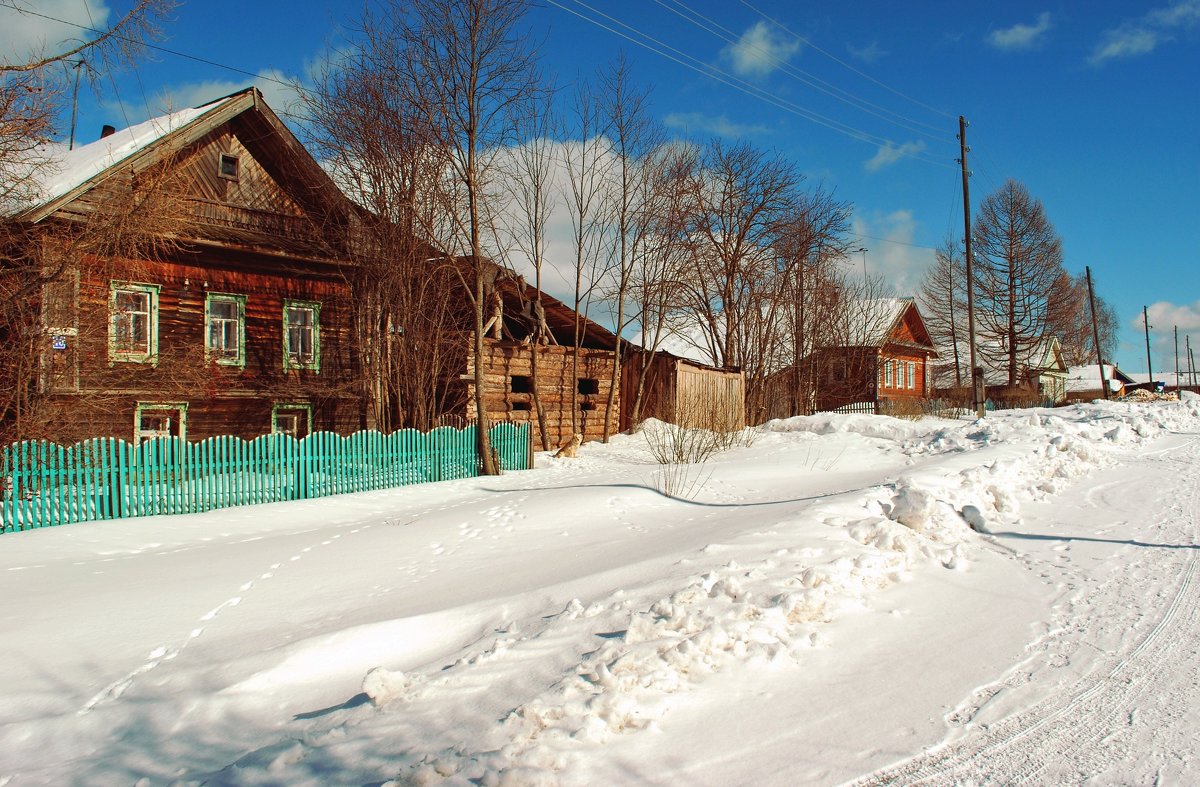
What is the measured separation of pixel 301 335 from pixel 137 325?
138 inches

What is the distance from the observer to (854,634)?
15.3ft

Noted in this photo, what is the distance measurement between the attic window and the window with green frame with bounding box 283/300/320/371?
3061 mm

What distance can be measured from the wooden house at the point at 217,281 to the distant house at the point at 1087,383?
6492cm

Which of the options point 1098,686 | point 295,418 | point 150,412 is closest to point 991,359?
point 295,418

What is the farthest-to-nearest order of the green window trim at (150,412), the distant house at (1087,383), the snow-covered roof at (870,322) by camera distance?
the distant house at (1087,383) → the snow-covered roof at (870,322) → the green window trim at (150,412)

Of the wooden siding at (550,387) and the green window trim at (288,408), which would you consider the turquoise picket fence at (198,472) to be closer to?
the wooden siding at (550,387)

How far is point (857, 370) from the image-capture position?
32.8 metres

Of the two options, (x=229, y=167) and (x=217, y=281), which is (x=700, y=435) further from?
(x=229, y=167)

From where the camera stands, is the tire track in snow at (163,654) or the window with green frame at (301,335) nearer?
the tire track in snow at (163,654)

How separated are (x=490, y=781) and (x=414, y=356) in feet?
47.9

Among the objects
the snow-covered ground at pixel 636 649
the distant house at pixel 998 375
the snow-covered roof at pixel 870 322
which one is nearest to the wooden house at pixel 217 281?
the snow-covered ground at pixel 636 649

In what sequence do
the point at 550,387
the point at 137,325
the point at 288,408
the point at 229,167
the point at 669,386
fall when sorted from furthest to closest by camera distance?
the point at 669,386, the point at 550,387, the point at 288,408, the point at 229,167, the point at 137,325

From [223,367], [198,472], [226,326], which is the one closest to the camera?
[198,472]

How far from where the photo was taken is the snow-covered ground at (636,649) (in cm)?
332
